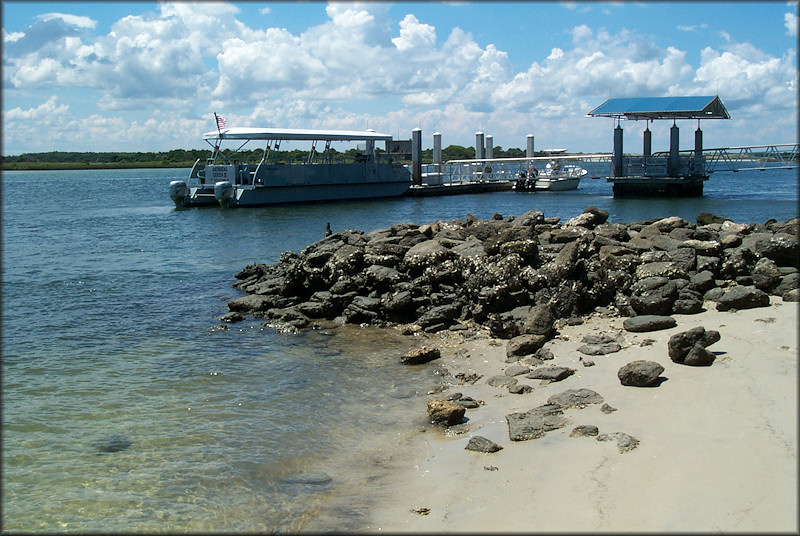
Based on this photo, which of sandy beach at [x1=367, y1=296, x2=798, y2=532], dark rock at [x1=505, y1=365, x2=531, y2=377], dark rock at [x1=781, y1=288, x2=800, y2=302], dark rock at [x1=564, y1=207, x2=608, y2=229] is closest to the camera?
sandy beach at [x1=367, y1=296, x2=798, y2=532]

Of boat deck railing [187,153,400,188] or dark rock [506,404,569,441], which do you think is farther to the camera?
boat deck railing [187,153,400,188]

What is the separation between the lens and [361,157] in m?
56.8

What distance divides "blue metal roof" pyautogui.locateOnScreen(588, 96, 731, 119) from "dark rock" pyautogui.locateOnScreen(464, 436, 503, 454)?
46.7 metres

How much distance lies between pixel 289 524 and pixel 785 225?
1593 centimetres

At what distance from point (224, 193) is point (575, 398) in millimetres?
42784

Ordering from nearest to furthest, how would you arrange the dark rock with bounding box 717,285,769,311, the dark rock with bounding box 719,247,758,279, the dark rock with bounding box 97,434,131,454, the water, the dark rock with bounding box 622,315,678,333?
the water, the dark rock with bounding box 97,434,131,454, the dark rock with bounding box 622,315,678,333, the dark rock with bounding box 717,285,769,311, the dark rock with bounding box 719,247,758,279

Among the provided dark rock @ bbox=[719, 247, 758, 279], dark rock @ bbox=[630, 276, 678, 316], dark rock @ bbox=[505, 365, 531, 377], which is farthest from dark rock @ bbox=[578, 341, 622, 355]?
dark rock @ bbox=[719, 247, 758, 279]

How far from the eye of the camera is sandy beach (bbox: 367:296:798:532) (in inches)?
225

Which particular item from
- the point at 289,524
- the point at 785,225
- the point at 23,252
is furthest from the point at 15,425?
the point at 23,252

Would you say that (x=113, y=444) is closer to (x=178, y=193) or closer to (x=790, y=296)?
(x=790, y=296)

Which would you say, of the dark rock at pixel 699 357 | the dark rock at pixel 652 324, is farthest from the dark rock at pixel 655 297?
the dark rock at pixel 699 357

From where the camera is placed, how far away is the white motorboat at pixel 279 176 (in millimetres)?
48656

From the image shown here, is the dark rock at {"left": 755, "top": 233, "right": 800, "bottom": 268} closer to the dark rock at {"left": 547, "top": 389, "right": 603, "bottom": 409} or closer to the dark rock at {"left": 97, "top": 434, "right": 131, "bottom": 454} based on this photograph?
the dark rock at {"left": 547, "top": 389, "right": 603, "bottom": 409}

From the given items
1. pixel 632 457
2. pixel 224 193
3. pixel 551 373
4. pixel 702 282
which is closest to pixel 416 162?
pixel 224 193
